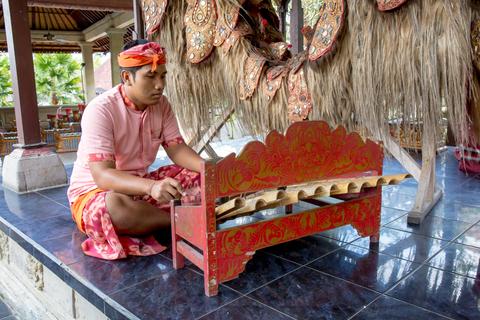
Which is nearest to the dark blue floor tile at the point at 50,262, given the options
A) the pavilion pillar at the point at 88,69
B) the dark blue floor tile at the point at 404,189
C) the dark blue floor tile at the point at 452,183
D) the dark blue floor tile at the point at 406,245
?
the dark blue floor tile at the point at 406,245

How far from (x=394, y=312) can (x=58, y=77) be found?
56.8 ft

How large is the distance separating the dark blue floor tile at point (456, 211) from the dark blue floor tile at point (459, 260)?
1.48ft

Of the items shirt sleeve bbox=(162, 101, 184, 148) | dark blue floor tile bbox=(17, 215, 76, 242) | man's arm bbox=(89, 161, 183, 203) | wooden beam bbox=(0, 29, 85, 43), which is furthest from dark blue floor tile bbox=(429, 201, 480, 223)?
wooden beam bbox=(0, 29, 85, 43)

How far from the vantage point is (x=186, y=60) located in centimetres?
301

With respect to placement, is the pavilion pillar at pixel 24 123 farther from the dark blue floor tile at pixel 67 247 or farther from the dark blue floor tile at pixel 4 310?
the dark blue floor tile at pixel 67 247

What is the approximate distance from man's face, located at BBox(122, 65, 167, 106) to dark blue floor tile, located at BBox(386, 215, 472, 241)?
1.40 meters

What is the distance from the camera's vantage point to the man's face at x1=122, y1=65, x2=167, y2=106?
5.78 feet

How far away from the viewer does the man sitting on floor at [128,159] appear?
1.73 metres

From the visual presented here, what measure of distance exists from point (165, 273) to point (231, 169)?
59 centimetres

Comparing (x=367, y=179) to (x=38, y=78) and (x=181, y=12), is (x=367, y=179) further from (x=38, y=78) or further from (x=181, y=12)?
(x=38, y=78)

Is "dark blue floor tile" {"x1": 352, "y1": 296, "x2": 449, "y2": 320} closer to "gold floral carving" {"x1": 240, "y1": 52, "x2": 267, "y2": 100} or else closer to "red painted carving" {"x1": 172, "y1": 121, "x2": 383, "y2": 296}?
"red painted carving" {"x1": 172, "y1": 121, "x2": 383, "y2": 296}

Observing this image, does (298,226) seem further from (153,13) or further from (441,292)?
(153,13)

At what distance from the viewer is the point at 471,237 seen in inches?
79.1

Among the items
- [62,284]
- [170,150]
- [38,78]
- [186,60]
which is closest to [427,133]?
[170,150]
